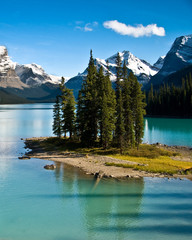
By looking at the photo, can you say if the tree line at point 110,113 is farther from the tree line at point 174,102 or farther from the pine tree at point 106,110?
the tree line at point 174,102

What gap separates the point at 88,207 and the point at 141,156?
74.5 ft

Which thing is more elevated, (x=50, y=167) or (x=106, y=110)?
(x=106, y=110)

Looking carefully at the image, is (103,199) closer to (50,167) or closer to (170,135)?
(50,167)

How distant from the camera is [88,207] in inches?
1048

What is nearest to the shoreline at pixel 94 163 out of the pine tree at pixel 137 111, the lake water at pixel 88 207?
the lake water at pixel 88 207

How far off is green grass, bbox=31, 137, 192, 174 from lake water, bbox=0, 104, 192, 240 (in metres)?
4.24

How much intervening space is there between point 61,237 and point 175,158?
31.9 m

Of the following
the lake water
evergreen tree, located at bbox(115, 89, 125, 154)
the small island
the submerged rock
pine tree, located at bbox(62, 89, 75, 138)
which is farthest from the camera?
pine tree, located at bbox(62, 89, 75, 138)

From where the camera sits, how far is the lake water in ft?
69.7

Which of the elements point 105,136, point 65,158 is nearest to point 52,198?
point 65,158

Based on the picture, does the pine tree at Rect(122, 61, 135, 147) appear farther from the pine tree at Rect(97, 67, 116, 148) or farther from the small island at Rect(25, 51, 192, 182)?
the pine tree at Rect(97, 67, 116, 148)

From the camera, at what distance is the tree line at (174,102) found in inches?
5753

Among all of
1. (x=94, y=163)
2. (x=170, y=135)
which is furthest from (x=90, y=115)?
(x=170, y=135)

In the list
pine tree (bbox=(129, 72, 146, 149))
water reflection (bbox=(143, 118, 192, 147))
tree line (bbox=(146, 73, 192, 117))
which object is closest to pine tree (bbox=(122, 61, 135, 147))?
pine tree (bbox=(129, 72, 146, 149))
